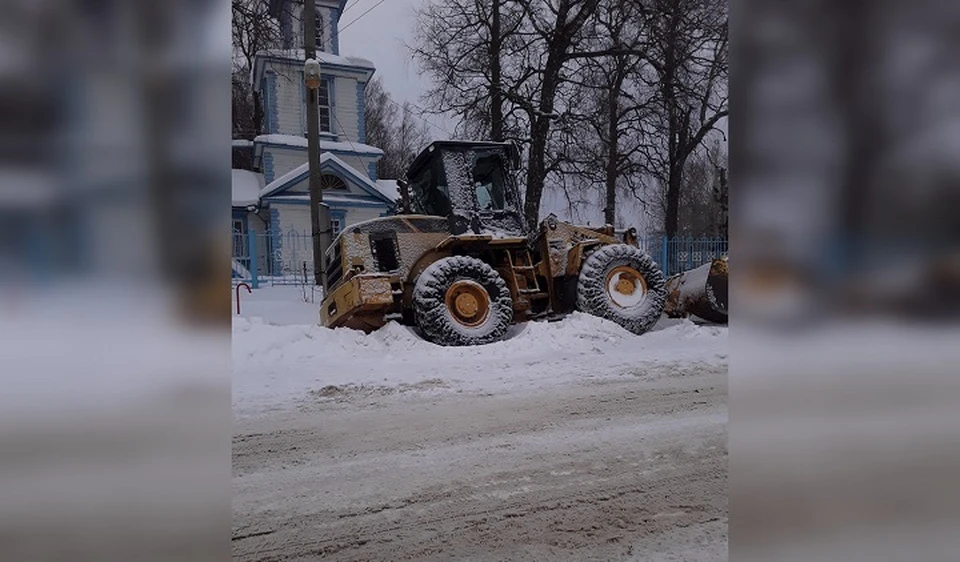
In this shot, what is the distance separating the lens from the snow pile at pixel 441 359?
168 inches

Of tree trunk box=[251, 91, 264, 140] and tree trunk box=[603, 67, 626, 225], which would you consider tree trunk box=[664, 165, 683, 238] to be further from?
tree trunk box=[251, 91, 264, 140]

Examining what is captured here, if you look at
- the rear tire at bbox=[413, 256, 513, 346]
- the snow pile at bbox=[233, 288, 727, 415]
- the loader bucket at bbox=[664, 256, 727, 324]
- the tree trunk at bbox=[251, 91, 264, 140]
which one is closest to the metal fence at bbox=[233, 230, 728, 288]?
the loader bucket at bbox=[664, 256, 727, 324]

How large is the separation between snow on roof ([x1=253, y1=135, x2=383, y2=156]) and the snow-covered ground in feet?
48.3

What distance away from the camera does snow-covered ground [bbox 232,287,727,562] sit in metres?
1.95

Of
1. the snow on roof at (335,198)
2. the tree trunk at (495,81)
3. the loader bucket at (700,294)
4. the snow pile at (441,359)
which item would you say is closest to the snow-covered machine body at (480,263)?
the snow pile at (441,359)

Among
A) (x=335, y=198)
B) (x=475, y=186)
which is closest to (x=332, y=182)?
(x=335, y=198)

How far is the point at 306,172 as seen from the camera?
17.0 metres

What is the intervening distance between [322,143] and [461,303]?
15011 millimetres
